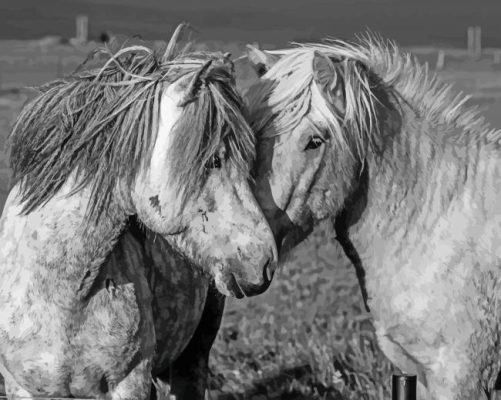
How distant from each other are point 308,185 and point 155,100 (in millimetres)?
572

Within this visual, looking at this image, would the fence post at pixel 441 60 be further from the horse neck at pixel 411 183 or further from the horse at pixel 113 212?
the horse at pixel 113 212

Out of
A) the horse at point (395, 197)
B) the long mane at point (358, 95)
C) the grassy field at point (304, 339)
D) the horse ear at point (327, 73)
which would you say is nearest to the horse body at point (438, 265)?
the horse at point (395, 197)

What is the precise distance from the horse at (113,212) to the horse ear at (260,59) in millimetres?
358

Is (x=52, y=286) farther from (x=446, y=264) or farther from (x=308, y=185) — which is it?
(x=446, y=264)

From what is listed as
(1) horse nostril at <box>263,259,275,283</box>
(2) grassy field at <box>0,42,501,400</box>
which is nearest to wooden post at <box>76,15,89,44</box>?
(2) grassy field at <box>0,42,501,400</box>

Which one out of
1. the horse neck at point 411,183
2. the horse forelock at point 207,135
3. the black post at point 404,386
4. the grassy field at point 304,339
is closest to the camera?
the black post at point 404,386

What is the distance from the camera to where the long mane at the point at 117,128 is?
3.92 metres

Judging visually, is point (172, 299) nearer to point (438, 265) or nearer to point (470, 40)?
point (438, 265)

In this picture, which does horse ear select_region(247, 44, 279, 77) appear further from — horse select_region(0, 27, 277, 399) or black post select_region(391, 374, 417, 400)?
black post select_region(391, 374, 417, 400)

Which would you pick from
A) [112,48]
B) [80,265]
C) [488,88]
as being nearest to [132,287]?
[80,265]

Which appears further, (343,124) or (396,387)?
(343,124)

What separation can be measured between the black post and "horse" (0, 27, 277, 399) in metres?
0.57

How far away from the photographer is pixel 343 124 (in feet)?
13.9

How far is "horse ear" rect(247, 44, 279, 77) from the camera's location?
4.46 metres
